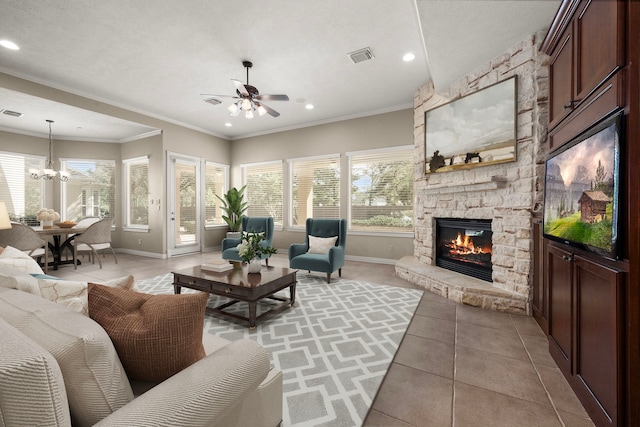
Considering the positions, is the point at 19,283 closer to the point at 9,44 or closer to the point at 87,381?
the point at 87,381

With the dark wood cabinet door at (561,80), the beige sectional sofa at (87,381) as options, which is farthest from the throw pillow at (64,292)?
the dark wood cabinet door at (561,80)

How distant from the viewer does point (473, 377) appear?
1736 millimetres

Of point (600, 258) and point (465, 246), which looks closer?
point (600, 258)

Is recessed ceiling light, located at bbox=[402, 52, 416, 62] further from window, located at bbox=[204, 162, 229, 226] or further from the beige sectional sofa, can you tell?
window, located at bbox=[204, 162, 229, 226]

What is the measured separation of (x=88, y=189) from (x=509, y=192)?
8293 mm

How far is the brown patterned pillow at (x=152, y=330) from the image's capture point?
0.86 meters

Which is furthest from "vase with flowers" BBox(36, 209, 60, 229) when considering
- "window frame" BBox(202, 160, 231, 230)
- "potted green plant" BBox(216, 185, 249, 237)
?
"potted green plant" BBox(216, 185, 249, 237)

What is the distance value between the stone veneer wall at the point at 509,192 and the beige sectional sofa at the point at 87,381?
2862 millimetres

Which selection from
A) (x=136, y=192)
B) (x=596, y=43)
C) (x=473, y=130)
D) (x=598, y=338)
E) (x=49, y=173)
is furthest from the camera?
(x=136, y=192)

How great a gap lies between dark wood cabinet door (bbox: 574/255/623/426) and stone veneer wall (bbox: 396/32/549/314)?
132cm

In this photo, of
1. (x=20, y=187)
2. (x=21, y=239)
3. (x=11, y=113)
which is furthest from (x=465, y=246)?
(x=20, y=187)

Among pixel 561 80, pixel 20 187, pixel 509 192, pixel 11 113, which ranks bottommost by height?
pixel 509 192

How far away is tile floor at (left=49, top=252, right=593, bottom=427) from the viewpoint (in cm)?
142

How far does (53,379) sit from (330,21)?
3269 millimetres
